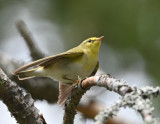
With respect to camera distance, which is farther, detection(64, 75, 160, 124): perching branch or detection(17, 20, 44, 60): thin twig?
detection(17, 20, 44, 60): thin twig

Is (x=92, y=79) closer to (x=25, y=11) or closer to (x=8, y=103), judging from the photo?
(x=8, y=103)

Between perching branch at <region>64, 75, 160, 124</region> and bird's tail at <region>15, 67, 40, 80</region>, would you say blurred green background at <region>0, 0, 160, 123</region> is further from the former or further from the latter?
perching branch at <region>64, 75, 160, 124</region>

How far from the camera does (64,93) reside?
304 cm

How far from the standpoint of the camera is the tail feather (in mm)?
2982

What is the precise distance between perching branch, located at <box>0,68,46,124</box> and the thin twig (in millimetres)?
2230

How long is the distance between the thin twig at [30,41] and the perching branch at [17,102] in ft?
7.32

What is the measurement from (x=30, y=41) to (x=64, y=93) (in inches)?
64.4

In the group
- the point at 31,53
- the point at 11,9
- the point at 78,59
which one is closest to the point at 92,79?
the point at 78,59

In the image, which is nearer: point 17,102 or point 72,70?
point 17,102

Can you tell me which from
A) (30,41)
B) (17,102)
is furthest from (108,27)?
(17,102)

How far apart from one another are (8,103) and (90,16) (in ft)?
13.0

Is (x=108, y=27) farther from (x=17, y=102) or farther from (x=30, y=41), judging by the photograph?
(x=17, y=102)

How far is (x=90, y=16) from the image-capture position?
5.82 m

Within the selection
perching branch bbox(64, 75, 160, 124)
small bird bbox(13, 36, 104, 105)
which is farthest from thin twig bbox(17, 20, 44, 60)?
perching branch bbox(64, 75, 160, 124)
